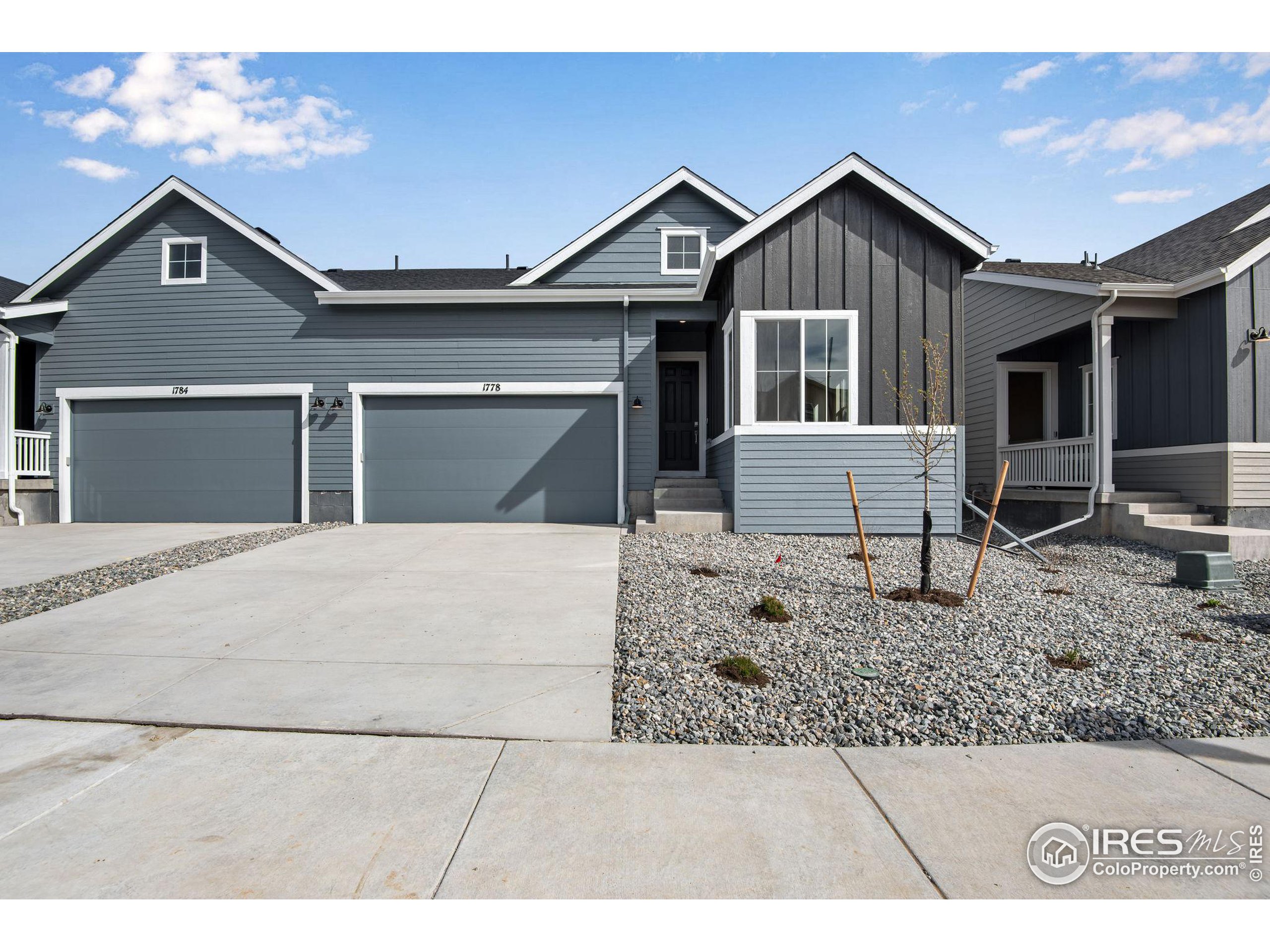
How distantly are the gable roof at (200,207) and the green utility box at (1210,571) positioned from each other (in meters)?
11.7

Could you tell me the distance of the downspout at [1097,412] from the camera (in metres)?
9.23

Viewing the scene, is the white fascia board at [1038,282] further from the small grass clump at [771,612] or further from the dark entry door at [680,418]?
the small grass clump at [771,612]

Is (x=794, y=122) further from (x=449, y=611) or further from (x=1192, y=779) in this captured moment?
(x=1192, y=779)

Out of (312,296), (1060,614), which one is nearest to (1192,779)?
(1060,614)

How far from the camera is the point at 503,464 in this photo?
10828 millimetres

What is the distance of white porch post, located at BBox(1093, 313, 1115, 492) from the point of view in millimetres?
9227

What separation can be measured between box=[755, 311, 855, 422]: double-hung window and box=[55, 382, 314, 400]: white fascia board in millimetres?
7442

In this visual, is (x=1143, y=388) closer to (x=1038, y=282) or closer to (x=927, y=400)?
(x=1038, y=282)

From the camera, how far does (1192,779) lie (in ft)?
8.74

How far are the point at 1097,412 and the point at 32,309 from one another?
55.0 ft

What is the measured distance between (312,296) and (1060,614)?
37.0 ft


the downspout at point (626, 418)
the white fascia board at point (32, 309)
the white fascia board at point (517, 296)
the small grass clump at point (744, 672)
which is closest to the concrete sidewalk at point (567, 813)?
the small grass clump at point (744, 672)

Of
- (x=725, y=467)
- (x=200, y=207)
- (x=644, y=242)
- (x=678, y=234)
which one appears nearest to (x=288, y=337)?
(x=200, y=207)

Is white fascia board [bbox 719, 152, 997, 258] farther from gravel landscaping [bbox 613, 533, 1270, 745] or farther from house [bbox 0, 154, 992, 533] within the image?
gravel landscaping [bbox 613, 533, 1270, 745]
